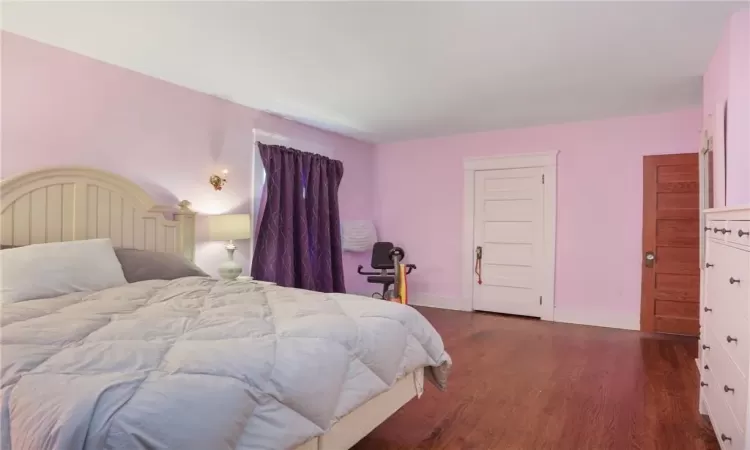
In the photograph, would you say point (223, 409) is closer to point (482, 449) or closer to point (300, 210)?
point (482, 449)

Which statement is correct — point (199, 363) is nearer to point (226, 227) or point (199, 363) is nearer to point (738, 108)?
point (226, 227)

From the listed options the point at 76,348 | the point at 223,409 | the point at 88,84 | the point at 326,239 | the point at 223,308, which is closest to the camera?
the point at 223,409

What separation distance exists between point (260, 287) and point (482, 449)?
58.3 inches

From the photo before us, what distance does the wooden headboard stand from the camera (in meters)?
2.64

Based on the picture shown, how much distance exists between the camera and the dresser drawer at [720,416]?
170 centimetres

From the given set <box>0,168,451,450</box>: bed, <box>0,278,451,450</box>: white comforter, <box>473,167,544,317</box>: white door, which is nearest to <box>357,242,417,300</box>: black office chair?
<box>473,167,544,317</box>: white door

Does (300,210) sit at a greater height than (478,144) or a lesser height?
lesser

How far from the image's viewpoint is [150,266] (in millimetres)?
2865

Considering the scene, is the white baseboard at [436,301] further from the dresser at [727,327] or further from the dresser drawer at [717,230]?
the dresser drawer at [717,230]

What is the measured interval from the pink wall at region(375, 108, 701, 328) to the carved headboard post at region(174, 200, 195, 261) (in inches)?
121

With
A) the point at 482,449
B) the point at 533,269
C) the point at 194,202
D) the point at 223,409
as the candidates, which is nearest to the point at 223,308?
the point at 223,409

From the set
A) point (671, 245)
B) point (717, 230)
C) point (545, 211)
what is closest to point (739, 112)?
point (717, 230)

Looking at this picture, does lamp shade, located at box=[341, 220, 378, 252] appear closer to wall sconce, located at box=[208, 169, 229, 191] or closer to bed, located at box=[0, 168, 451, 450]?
wall sconce, located at box=[208, 169, 229, 191]

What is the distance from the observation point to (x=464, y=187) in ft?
18.1
